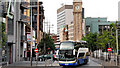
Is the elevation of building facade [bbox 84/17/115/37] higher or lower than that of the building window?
higher

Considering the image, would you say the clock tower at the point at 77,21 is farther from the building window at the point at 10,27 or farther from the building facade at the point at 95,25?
the building window at the point at 10,27

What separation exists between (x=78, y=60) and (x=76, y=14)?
499 ft

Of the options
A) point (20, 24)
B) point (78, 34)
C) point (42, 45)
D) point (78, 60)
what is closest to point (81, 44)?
point (78, 60)

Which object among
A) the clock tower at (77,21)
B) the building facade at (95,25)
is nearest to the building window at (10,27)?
the building facade at (95,25)

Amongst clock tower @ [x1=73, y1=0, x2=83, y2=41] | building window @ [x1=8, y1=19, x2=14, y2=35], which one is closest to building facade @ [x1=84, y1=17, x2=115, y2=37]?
clock tower @ [x1=73, y1=0, x2=83, y2=41]

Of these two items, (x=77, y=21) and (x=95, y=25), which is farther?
(x=77, y=21)

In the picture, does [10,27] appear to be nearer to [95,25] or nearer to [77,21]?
[95,25]

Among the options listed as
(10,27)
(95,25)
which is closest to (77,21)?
(95,25)

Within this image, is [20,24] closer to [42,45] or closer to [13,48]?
[13,48]

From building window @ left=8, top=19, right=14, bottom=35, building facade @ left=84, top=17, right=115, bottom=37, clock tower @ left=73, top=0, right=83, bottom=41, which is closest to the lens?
building window @ left=8, top=19, right=14, bottom=35

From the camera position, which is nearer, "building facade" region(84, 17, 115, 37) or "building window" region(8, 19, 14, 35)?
"building window" region(8, 19, 14, 35)

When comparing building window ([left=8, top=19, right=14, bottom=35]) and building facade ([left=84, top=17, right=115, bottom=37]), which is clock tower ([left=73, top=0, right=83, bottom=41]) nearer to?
building facade ([left=84, top=17, right=115, bottom=37])

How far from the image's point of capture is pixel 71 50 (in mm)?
34188

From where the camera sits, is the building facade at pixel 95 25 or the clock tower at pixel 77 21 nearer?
the building facade at pixel 95 25
